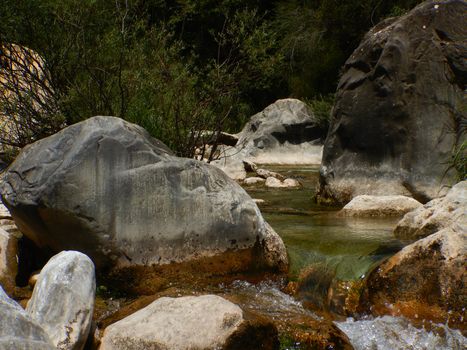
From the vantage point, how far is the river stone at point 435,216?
5.75 metres

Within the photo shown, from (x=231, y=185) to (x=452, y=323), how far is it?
205 cm

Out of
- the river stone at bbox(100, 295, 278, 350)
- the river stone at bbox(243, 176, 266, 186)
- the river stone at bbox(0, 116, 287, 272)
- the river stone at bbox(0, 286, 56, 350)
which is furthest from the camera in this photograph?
the river stone at bbox(243, 176, 266, 186)

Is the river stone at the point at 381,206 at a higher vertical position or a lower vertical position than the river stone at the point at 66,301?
lower

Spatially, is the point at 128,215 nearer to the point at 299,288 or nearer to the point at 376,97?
the point at 299,288

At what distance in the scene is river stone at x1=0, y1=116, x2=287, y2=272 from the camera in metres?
5.16

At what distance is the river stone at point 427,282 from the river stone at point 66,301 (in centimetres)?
206

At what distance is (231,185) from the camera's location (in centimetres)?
571

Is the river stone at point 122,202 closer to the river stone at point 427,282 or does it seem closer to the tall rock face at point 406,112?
the river stone at point 427,282

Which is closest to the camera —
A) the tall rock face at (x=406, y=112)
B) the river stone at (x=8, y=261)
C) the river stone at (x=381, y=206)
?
the river stone at (x=8, y=261)

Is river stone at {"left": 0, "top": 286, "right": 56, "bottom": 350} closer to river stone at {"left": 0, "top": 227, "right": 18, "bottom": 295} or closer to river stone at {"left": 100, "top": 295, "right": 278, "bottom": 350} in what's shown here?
river stone at {"left": 100, "top": 295, "right": 278, "bottom": 350}

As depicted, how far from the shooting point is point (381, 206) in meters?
7.67

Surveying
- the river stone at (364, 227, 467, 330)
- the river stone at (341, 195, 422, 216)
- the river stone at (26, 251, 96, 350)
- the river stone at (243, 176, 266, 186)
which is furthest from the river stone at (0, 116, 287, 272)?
the river stone at (243, 176, 266, 186)

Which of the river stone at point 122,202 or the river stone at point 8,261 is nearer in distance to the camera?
the river stone at point 122,202

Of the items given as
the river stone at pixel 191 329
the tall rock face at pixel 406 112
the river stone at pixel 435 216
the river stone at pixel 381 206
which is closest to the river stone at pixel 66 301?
the river stone at pixel 191 329
